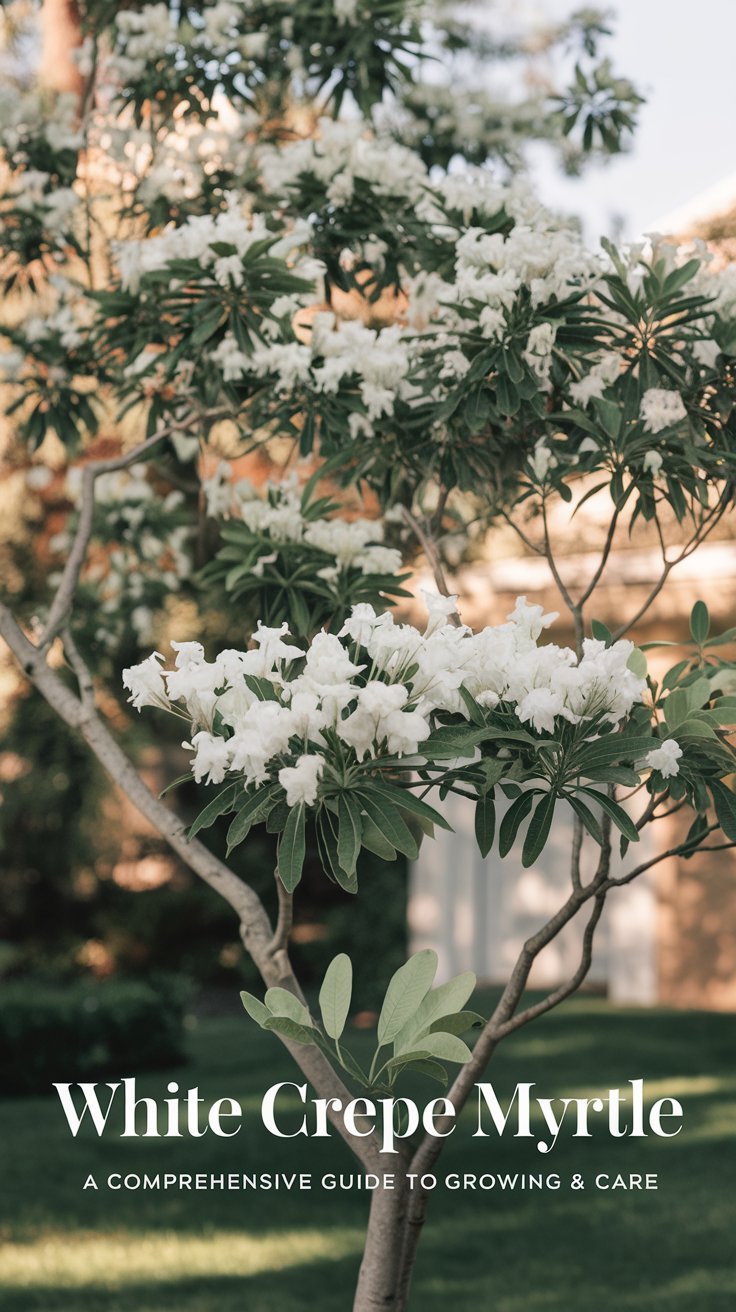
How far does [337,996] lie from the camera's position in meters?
2.39

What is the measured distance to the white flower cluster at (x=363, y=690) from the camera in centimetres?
225

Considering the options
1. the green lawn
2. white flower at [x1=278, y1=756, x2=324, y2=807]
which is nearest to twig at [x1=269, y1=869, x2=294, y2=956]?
white flower at [x1=278, y1=756, x2=324, y2=807]

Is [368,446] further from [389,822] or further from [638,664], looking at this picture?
[389,822]

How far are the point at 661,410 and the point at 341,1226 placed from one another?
4009 millimetres

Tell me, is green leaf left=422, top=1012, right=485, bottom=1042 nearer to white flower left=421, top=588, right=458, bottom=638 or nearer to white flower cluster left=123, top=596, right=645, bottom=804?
white flower cluster left=123, top=596, right=645, bottom=804

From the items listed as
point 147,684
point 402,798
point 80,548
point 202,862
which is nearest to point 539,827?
point 402,798

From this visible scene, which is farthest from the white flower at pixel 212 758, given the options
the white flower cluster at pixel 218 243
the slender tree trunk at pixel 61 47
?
the slender tree trunk at pixel 61 47

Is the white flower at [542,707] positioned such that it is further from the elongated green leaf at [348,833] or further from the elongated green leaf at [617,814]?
the elongated green leaf at [348,833]

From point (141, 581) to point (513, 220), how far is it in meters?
3.38

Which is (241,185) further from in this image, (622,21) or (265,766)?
(265,766)

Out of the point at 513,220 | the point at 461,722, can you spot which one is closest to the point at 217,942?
the point at 513,220

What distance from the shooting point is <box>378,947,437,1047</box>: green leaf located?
2.38 meters

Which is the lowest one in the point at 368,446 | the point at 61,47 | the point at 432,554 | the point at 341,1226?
the point at 341,1226

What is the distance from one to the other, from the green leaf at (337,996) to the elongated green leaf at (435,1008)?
10 centimetres
